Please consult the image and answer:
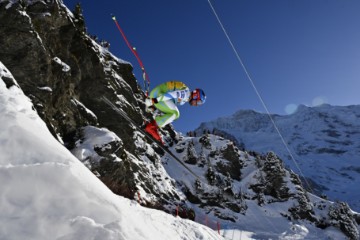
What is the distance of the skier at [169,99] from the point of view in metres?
12.4

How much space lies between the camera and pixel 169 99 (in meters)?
12.7

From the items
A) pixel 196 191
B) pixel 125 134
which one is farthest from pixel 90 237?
pixel 196 191

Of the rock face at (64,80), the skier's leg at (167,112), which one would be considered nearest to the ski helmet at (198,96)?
the skier's leg at (167,112)

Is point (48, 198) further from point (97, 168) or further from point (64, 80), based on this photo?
point (64, 80)

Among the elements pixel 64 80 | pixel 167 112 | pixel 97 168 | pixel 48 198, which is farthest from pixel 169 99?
pixel 64 80

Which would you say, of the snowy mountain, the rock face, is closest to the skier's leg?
the snowy mountain

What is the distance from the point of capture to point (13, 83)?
9109 millimetres

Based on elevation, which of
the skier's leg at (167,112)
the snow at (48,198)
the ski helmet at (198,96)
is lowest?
the snow at (48,198)

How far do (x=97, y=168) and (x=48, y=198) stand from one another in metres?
19.6

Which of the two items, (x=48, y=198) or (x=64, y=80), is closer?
(x=48, y=198)

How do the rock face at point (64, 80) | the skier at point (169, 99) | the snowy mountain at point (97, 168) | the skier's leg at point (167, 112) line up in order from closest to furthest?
the snowy mountain at point (97, 168) → the skier at point (169, 99) → the skier's leg at point (167, 112) → the rock face at point (64, 80)

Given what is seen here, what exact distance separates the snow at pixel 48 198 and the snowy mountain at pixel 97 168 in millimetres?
14

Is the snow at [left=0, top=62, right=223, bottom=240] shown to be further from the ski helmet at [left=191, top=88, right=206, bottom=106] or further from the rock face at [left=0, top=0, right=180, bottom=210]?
the ski helmet at [left=191, top=88, right=206, bottom=106]

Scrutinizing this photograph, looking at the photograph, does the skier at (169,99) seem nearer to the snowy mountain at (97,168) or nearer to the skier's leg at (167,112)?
the skier's leg at (167,112)
